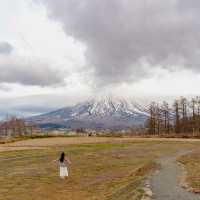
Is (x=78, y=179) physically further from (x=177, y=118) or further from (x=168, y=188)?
(x=177, y=118)

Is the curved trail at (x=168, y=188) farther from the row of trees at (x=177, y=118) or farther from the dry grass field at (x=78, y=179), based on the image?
the row of trees at (x=177, y=118)

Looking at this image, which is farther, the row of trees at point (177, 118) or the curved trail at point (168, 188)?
the row of trees at point (177, 118)

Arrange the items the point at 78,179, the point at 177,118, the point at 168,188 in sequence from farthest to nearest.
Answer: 1. the point at 177,118
2. the point at 78,179
3. the point at 168,188

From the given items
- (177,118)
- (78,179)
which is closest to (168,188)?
(78,179)

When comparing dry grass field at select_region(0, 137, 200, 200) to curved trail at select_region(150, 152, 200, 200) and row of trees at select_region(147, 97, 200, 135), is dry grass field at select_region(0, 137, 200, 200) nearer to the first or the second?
curved trail at select_region(150, 152, 200, 200)

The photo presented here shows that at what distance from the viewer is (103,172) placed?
5344cm

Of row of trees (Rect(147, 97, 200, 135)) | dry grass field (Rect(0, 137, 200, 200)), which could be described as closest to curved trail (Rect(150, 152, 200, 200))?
dry grass field (Rect(0, 137, 200, 200))

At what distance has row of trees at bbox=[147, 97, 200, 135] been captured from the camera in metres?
176

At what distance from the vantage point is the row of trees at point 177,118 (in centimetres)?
17638

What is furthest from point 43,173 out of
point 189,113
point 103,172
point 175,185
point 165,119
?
point 189,113

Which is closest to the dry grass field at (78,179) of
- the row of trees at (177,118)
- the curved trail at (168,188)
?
the curved trail at (168,188)

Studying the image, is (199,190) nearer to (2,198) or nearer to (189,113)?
(2,198)

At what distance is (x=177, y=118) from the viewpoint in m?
180

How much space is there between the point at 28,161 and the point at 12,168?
8.33m
